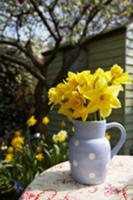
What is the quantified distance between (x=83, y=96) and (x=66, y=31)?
3555mm

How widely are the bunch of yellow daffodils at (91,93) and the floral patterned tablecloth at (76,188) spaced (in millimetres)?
327

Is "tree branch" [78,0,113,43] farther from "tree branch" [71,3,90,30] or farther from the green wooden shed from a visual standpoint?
the green wooden shed

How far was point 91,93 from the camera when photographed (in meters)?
1.11

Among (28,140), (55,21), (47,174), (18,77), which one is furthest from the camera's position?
(18,77)

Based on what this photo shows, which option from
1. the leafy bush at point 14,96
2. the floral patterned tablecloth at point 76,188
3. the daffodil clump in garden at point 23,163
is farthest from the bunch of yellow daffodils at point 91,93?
the leafy bush at point 14,96

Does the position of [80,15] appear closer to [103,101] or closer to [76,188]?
[103,101]

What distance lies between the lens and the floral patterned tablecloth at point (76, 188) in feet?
3.64

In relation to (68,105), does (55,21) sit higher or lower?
higher

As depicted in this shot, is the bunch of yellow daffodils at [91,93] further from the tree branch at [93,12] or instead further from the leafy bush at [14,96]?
the leafy bush at [14,96]

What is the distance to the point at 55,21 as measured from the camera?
400cm

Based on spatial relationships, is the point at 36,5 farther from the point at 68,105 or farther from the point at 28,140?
the point at 68,105

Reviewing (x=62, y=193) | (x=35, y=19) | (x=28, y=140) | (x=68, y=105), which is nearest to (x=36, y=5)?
(x=35, y=19)

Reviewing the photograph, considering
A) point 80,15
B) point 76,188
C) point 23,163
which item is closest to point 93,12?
point 80,15

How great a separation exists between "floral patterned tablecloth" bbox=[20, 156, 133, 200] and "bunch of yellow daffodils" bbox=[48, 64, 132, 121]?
0.33 meters
